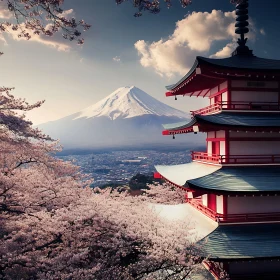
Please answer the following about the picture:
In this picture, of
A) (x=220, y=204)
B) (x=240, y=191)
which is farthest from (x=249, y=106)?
(x=220, y=204)

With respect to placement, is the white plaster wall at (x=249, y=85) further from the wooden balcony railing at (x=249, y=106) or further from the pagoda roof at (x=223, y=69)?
the wooden balcony railing at (x=249, y=106)

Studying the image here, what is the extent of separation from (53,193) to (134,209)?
464 centimetres

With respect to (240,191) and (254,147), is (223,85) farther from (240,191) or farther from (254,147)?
(240,191)

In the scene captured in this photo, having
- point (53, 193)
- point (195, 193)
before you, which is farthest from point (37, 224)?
point (195, 193)

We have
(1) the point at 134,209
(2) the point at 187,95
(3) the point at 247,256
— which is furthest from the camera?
(2) the point at 187,95

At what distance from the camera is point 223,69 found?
13.0 metres

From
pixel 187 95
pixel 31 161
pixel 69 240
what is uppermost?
pixel 187 95

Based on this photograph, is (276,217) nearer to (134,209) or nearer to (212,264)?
(212,264)

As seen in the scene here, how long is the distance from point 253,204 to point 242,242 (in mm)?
1934

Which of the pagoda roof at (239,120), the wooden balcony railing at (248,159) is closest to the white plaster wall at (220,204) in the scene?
the wooden balcony railing at (248,159)

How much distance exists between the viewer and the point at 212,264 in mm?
12500

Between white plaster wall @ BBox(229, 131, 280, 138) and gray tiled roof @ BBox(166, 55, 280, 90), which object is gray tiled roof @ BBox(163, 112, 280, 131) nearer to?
white plaster wall @ BBox(229, 131, 280, 138)

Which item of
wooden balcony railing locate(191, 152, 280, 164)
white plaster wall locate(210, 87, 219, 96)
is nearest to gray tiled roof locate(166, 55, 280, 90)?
white plaster wall locate(210, 87, 219, 96)

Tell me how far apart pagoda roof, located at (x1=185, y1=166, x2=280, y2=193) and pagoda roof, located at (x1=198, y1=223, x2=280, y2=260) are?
5.97 feet
